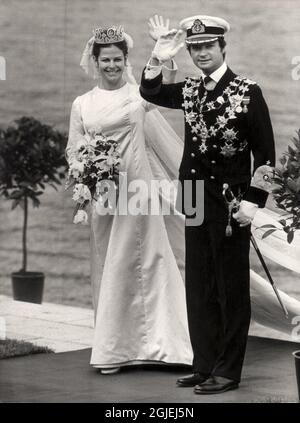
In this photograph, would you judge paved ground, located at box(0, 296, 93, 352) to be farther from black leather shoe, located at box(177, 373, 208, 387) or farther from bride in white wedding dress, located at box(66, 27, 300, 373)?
black leather shoe, located at box(177, 373, 208, 387)

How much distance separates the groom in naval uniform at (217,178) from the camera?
16.2ft

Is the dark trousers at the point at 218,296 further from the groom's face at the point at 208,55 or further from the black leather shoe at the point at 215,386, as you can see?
the groom's face at the point at 208,55

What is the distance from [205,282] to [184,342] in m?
0.63

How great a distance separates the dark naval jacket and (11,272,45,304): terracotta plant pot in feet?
9.20

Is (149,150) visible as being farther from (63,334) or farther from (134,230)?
(63,334)

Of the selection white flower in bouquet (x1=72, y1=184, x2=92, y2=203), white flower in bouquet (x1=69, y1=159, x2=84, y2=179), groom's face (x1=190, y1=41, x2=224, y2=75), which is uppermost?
groom's face (x1=190, y1=41, x2=224, y2=75)

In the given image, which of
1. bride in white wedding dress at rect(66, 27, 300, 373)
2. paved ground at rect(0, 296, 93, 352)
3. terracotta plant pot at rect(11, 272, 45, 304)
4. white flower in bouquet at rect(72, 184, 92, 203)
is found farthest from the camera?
terracotta plant pot at rect(11, 272, 45, 304)

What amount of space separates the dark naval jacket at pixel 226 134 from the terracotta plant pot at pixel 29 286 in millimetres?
2805

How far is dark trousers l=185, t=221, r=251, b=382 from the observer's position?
5020 millimetres

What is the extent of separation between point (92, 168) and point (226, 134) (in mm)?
839

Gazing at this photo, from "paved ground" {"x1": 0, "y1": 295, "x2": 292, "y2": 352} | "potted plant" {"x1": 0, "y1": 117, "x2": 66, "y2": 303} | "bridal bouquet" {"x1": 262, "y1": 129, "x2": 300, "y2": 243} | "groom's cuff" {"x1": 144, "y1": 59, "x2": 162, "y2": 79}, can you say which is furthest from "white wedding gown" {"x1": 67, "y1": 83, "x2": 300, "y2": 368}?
"potted plant" {"x1": 0, "y1": 117, "x2": 66, "y2": 303}

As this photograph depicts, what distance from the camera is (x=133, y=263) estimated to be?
560 centimetres

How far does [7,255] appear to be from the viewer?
788 centimetres
